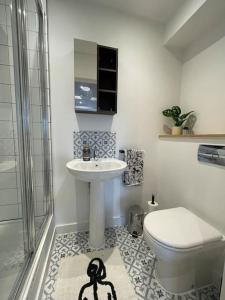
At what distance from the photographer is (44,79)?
1.37 m

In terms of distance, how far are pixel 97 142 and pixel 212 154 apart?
3.27ft

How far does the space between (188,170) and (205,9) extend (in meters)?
1.29

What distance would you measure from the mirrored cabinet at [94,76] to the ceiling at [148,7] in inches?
16.3

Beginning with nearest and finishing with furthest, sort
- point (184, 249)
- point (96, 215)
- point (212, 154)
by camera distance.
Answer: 1. point (184, 249)
2. point (212, 154)
3. point (96, 215)

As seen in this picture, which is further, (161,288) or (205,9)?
(205,9)

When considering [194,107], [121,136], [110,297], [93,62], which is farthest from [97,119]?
[110,297]

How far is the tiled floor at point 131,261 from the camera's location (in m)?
1.03

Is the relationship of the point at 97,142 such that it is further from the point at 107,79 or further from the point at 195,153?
the point at 195,153

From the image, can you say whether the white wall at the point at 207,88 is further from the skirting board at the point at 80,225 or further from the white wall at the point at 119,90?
the skirting board at the point at 80,225

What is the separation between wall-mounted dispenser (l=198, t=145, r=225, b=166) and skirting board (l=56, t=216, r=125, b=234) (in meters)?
1.09

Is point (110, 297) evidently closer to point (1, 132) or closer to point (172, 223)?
point (172, 223)

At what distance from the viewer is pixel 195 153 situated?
129cm

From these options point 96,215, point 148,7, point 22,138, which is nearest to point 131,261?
point 96,215

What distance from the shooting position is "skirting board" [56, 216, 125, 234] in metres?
1.60
